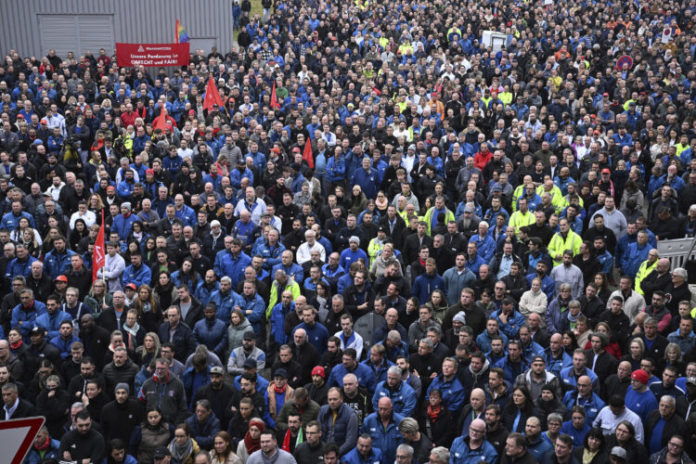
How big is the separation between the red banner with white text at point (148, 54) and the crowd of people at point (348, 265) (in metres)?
0.36

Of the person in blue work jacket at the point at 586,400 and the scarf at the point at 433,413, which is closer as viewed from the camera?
the person in blue work jacket at the point at 586,400

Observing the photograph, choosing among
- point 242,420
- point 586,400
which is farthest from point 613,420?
point 242,420

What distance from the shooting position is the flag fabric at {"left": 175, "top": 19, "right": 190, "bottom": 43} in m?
25.0

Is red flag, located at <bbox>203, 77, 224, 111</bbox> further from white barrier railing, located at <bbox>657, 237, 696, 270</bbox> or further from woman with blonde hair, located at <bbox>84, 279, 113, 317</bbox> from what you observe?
white barrier railing, located at <bbox>657, 237, 696, 270</bbox>

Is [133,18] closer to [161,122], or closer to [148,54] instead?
[148,54]

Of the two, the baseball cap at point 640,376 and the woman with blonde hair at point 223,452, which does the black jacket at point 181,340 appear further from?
the baseball cap at point 640,376

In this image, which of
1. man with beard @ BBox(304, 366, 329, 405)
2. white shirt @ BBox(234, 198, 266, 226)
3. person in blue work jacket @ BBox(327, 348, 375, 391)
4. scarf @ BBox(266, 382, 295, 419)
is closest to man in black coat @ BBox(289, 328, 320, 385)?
person in blue work jacket @ BBox(327, 348, 375, 391)

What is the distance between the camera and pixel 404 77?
2361 centimetres

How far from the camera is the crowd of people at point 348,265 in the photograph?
909cm

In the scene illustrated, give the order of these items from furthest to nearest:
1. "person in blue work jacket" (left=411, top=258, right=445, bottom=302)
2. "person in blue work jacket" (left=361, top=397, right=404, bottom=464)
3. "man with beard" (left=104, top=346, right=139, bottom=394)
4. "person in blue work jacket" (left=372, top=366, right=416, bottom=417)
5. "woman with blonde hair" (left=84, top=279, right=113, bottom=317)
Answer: "person in blue work jacket" (left=411, top=258, right=445, bottom=302)
"woman with blonde hair" (left=84, top=279, right=113, bottom=317)
"man with beard" (left=104, top=346, right=139, bottom=394)
"person in blue work jacket" (left=372, top=366, right=416, bottom=417)
"person in blue work jacket" (left=361, top=397, right=404, bottom=464)

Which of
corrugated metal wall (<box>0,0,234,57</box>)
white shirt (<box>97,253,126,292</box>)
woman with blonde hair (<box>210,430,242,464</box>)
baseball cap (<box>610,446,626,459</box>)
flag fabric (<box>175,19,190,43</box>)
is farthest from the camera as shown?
flag fabric (<box>175,19,190,43</box>)

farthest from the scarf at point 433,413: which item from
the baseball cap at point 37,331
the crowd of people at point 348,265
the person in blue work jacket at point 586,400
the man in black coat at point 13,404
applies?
the baseball cap at point 37,331

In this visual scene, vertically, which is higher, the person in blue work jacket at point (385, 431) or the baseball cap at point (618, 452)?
the baseball cap at point (618, 452)

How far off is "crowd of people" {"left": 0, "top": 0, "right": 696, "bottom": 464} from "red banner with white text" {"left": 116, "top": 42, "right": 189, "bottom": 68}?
1.20 ft
